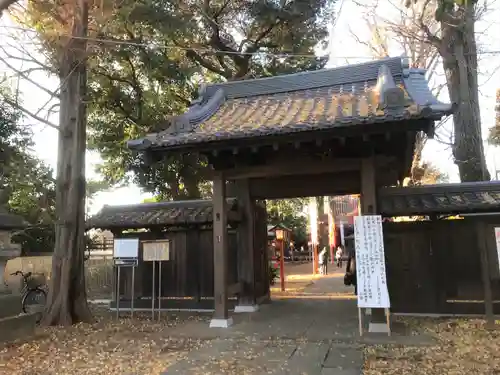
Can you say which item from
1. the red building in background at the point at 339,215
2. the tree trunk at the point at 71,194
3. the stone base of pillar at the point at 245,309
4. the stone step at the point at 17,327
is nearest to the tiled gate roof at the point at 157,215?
the tree trunk at the point at 71,194

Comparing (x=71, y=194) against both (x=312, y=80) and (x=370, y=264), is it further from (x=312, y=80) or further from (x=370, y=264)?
(x=370, y=264)

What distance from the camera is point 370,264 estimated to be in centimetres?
759

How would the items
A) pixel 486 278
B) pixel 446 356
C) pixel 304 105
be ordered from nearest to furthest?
pixel 446 356
pixel 486 278
pixel 304 105

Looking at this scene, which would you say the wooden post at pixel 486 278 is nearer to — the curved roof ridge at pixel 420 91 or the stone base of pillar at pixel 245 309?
the curved roof ridge at pixel 420 91

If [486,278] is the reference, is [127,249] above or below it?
above

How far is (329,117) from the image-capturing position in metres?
7.65

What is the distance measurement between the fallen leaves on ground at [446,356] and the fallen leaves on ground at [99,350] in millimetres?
2912

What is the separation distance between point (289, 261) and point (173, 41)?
23.6 meters

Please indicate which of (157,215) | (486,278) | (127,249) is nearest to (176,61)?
(157,215)

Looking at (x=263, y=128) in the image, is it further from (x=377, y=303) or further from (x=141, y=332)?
(x=141, y=332)

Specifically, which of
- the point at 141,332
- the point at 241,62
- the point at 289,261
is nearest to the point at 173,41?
the point at 241,62

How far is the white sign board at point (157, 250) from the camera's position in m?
9.89

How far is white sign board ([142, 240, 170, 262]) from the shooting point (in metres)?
9.89

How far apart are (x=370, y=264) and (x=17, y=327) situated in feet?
21.0
